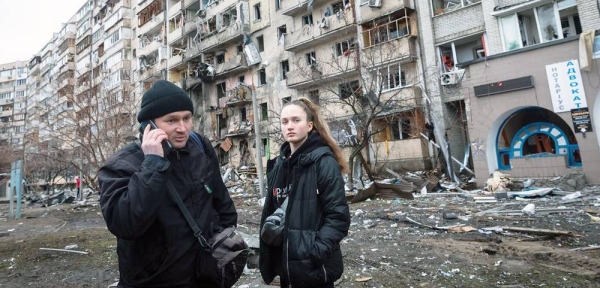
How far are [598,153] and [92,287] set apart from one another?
47.9 feet

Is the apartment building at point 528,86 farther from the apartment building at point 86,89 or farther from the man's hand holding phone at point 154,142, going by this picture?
the man's hand holding phone at point 154,142

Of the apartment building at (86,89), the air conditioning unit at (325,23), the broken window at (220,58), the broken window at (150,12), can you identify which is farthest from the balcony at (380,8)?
the broken window at (150,12)

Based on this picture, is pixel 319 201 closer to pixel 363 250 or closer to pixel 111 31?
pixel 363 250

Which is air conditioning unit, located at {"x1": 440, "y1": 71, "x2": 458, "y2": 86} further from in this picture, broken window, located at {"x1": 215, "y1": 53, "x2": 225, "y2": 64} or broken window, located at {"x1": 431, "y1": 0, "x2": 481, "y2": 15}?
broken window, located at {"x1": 215, "y1": 53, "x2": 225, "y2": 64}

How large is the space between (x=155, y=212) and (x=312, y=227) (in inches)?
43.8

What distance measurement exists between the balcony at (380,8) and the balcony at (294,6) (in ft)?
14.2

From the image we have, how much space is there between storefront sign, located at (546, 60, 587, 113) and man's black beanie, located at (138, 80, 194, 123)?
14.1 meters

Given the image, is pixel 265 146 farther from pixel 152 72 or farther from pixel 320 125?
pixel 320 125

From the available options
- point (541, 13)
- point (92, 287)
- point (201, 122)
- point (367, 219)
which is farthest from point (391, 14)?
point (201, 122)

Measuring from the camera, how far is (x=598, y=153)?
11273 mm

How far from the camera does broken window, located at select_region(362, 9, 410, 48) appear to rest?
18672mm

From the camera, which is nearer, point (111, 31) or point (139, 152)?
point (139, 152)

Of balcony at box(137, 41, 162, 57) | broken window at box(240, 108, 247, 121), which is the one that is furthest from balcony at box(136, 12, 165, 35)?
→ broken window at box(240, 108, 247, 121)

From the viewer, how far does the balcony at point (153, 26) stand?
37394mm
